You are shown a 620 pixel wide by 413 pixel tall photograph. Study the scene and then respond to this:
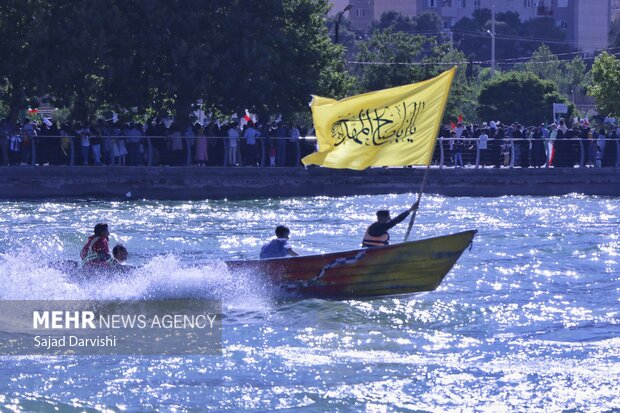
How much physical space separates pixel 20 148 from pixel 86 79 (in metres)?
3.29

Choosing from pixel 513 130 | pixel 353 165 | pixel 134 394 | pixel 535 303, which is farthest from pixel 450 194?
pixel 134 394

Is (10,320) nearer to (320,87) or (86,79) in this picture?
(86,79)

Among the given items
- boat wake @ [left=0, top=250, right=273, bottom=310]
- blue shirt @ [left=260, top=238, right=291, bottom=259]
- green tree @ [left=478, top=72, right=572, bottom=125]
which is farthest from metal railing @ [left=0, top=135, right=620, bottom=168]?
green tree @ [left=478, top=72, right=572, bottom=125]

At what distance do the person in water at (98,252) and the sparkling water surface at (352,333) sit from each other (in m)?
0.29

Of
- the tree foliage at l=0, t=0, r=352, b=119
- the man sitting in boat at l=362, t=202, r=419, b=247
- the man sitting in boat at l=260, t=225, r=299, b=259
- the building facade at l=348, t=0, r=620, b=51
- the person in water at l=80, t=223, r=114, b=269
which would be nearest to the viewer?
the person in water at l=80, t=223, r=114, b=269

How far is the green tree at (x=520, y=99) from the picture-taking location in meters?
57.5

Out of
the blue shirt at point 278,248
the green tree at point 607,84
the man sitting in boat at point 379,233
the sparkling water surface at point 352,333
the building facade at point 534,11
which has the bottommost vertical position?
the sparkling water surface at point 352,333

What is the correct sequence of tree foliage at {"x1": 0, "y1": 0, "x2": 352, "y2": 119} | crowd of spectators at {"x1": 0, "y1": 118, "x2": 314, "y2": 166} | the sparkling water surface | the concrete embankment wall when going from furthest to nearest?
1. tree foliage at {"x1": 0, "y1": 0, "x2": 352, "y2": 119}
2. the concrete embankment wall
3. crowd of spectators at {"x1": 0, "y1": 118, "x2": 314, "y2": 166}
4. the sparkling water surface

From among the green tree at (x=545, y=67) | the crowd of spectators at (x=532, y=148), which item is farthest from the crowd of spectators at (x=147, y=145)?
the green tree at (x=545, y=67)

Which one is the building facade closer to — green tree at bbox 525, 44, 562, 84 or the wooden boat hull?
A: green tree at bbox 525, 44, 562, 84

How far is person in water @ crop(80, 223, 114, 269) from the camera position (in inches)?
661

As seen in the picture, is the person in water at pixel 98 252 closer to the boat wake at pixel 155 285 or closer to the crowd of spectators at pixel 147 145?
the boat wake at pixel 155 285

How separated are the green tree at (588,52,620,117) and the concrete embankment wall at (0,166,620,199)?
18.2 ft

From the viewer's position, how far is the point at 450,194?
34.4 meters
